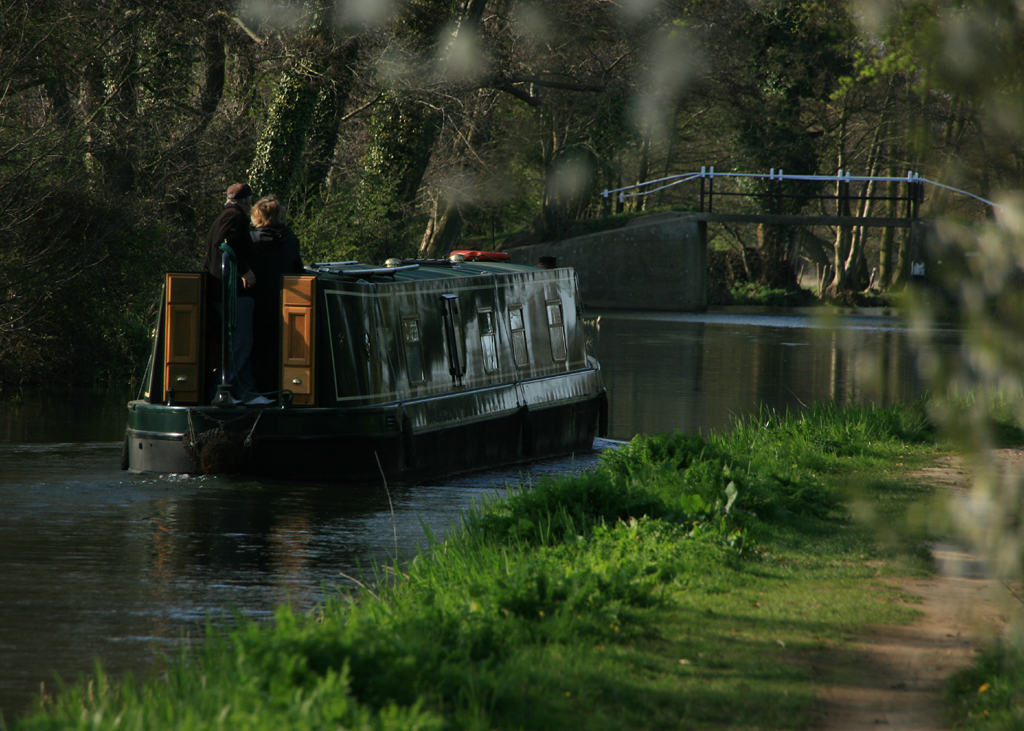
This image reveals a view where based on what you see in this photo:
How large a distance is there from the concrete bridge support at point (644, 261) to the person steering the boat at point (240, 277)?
97.2ft

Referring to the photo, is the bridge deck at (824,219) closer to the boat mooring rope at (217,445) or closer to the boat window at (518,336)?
the boat window at (518,336)

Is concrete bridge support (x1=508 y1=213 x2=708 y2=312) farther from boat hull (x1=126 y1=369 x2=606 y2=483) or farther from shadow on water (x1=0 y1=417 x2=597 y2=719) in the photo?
boat hull (x1=126 y1=369 x2=606 y2=483)

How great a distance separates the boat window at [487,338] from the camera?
1213cm

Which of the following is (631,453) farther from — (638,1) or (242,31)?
(638,1)

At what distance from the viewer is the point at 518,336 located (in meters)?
12.8

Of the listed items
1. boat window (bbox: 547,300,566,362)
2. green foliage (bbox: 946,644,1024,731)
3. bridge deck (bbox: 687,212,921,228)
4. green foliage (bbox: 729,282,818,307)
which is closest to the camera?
green foliage (bbox: 946,644,1024,731)

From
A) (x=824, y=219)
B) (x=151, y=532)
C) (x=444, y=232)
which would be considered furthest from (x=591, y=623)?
(x=824, y=219)

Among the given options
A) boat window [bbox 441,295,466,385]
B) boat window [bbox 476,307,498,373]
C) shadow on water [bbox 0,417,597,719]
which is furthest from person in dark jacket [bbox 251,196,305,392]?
boat window [bbox 476,307,498,373]

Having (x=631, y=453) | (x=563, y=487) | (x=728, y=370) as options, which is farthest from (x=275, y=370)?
(x=728, y=370)

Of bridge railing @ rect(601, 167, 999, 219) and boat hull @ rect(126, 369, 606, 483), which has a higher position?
bridge railing @ rect(601, 167, 999, 219)

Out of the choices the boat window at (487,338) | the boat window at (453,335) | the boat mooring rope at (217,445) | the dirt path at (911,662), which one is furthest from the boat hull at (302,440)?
the dirt path at (911,662)

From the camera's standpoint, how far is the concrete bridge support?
129 ft

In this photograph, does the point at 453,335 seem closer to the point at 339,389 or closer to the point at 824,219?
the point at 339,389

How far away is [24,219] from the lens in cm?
1543
